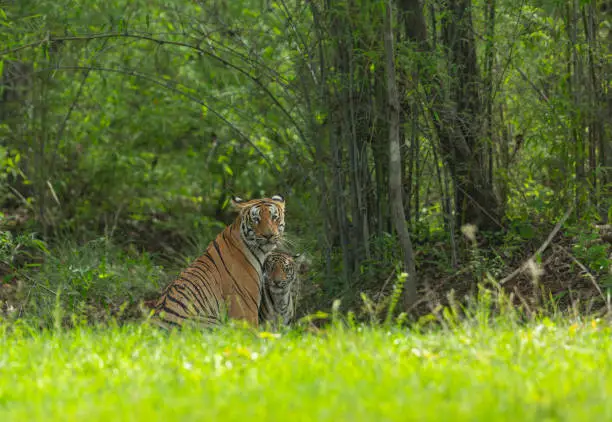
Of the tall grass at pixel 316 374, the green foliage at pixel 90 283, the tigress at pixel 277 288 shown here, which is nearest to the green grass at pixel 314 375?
the tall grass at pixel 316 374

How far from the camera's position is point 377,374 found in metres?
3.95

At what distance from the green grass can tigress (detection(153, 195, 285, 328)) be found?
3.64 feet

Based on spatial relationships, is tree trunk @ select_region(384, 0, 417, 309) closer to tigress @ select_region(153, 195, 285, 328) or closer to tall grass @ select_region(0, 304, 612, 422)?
tigress @ select_region(153, 195, 285, 328)

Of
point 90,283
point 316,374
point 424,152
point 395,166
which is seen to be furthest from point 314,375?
point 90,283

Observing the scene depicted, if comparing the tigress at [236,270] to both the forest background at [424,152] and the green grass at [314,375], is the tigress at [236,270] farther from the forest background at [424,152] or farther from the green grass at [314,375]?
the green grass at [314,375]

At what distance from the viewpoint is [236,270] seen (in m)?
6.80

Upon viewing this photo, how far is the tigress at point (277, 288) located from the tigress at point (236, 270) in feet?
0.82

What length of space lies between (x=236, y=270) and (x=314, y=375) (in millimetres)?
2882

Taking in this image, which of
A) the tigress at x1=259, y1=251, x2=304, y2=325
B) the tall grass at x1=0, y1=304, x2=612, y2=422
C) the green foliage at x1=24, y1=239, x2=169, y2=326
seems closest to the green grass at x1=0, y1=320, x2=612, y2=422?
the tall grass at x1=0, y1=304, x2=612, y2=422

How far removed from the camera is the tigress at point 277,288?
7.17m

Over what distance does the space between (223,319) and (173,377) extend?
2.26m

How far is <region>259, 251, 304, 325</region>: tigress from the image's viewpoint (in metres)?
7.17

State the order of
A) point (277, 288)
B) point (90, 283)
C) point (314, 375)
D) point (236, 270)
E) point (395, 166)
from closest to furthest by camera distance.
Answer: point (314, 375) < point (395, 166) < point (236, 270) < point (277, 288) < point (90, 283)

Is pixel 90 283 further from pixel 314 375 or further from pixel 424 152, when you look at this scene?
pixel 314 375
